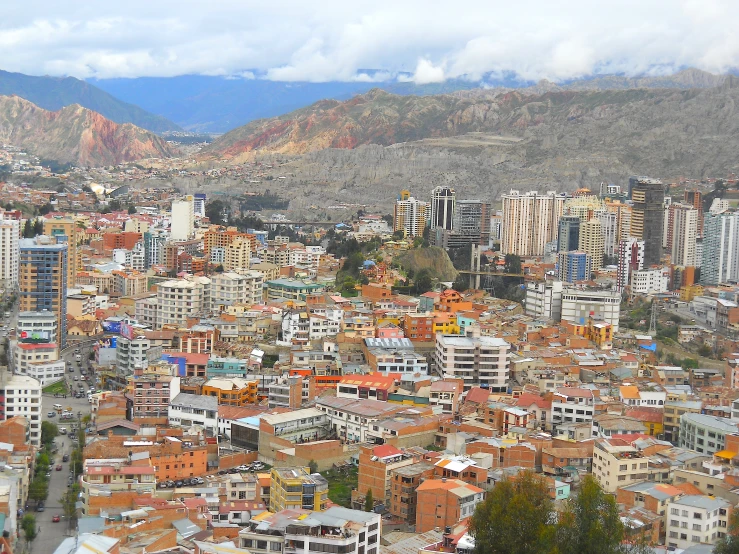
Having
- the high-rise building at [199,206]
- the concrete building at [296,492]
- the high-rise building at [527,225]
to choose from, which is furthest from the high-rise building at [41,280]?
the high-rise building at [199,206]

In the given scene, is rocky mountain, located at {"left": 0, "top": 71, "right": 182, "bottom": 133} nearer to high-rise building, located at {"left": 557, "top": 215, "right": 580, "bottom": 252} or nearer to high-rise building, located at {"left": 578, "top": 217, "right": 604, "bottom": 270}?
high-rise building, located at {"left": 557, "top": 215, "right": 580, "bottom": 252}

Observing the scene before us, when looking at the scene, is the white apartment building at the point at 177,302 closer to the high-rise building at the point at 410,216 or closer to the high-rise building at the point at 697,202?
the high-rise building at the point at 410,216

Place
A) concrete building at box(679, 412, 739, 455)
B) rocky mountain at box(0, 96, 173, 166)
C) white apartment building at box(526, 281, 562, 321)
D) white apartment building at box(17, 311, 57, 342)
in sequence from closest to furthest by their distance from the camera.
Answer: concrete building at box(679, 412, 739, 455) → white apartment building at box(17, 311, 57, 342) → white apartment building at box(526, 281, 562, 321) → rocky mountain at box(0, 96, 173, 166)

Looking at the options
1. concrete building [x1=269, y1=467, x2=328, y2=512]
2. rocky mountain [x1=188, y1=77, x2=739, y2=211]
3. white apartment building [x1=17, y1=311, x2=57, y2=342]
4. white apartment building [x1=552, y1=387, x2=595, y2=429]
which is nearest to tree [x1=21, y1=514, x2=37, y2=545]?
concrete building [x1=269, y1=467, x2=328, y2=512]

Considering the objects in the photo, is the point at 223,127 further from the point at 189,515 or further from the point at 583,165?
the point at 189,515

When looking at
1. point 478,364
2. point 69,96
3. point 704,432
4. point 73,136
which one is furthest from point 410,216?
point 69,96
